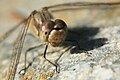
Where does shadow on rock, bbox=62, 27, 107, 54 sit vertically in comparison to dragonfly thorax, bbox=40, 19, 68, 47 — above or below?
below

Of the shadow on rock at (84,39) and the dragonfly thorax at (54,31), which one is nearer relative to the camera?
the dragonfly thorax at (54,31)

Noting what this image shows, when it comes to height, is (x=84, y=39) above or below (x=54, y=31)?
below

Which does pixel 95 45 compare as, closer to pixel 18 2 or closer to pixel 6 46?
pixel 6 46

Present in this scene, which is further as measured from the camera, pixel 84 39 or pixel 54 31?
pixel 84 39

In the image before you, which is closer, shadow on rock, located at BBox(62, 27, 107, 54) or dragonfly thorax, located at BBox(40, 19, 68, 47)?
dragonfly thorax, located at BBox(40, 19, 68, 47)

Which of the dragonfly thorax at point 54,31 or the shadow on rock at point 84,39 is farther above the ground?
the dragonfly thorax at point 54,31
